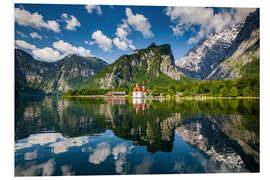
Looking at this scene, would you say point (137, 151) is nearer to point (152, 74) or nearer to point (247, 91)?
point (247, 91)

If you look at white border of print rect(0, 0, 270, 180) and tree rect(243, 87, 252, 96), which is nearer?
white border of print rect(0, 0, 270, 180)

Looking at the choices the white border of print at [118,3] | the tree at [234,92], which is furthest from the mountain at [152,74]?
the white border of print at [118,3]

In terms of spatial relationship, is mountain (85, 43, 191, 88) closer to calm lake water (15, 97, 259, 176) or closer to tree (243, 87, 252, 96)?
tree (243, 87, 252, 96)

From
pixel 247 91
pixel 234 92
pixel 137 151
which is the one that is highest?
pixel 247 91

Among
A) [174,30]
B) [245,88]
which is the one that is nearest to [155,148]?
[174,30]

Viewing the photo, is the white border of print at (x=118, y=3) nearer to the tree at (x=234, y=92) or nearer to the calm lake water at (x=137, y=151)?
the calm lake water at (x=137, y=151)

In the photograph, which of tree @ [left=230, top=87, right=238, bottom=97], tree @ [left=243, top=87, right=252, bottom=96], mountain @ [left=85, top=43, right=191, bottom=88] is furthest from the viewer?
mountain @ [left=85, top=43, right=191, bottom=88]

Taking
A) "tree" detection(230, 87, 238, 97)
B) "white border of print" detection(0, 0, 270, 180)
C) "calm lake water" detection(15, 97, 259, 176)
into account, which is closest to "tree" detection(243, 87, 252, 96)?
"tree" detection(230, 87, 238, 97)

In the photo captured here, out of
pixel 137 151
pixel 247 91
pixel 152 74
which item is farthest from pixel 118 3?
pixel 152 74

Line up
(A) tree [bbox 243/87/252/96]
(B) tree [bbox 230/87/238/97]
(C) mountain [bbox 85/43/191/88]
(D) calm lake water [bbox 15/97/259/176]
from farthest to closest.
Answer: (C) mountain [bbox 85/43/191/88], (B) tree [bbox 230/87/238/97], (A) tree [bbox 243/87/252/96], (D) calm lake water [bbox 15/97/259/176]

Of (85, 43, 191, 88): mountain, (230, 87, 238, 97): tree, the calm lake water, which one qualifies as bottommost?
the calm lake water

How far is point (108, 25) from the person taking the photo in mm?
19203
